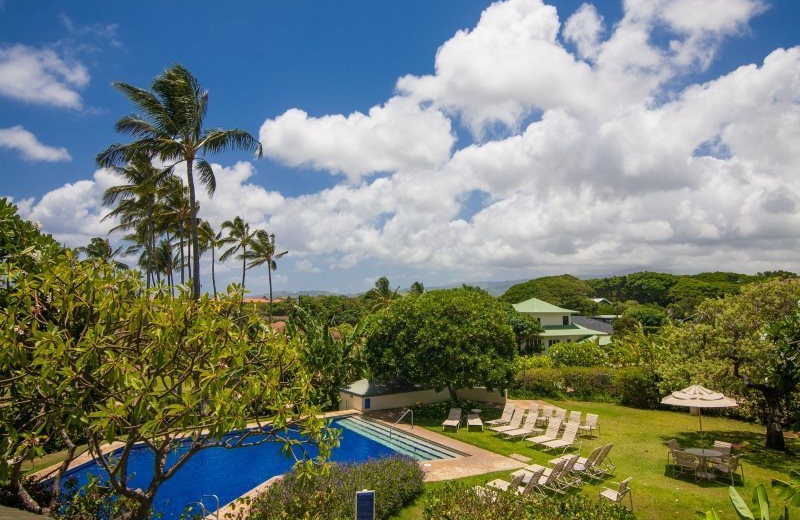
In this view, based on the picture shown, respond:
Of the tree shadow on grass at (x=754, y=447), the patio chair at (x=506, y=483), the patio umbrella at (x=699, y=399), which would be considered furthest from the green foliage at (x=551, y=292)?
the patio chair at (x=506, y=483)

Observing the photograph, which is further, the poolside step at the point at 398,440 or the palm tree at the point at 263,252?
the palm tree at the point at 263,252

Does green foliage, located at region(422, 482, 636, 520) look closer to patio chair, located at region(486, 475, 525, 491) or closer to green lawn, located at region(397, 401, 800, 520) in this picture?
patio chair, located at region(486, 475, 525, 491)

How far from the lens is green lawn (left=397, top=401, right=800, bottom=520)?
1165 cm

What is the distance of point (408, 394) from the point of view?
24.1 m

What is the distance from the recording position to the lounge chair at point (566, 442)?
16312mm

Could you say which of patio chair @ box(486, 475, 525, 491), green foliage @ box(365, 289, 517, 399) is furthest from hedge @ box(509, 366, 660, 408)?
patio chair @ box(486, 475, 525, 491)

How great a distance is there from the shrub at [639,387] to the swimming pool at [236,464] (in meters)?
11.2

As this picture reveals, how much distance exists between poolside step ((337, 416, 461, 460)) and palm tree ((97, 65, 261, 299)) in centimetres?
869

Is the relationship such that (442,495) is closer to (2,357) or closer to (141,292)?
(141,292)

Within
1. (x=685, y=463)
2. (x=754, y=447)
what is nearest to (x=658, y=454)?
(x=685, y=463)

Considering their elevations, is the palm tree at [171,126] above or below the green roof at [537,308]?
above

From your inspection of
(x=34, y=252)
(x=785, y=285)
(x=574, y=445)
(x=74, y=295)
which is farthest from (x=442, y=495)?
(x=785, y=285)

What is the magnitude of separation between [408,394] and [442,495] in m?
14.7

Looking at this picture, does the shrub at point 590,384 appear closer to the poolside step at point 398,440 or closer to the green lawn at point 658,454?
the green lawn at point 658,454
